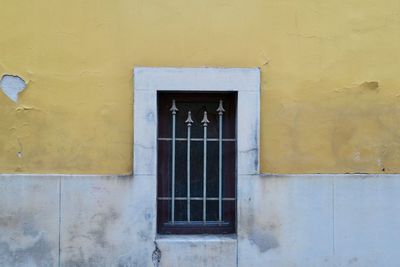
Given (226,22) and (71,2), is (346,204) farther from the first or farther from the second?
(71,2)

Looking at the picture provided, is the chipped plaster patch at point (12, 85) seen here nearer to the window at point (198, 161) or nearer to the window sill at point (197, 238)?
the window at point (198, 161)

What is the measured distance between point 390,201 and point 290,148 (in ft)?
3.41

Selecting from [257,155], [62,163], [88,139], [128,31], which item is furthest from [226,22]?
[62,163]

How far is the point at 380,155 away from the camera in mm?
5035

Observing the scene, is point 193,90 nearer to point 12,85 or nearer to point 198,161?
point 198,161

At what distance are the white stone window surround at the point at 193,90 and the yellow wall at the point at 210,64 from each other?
A: 79mm

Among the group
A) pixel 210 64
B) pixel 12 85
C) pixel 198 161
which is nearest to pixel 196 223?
pixel 198 161

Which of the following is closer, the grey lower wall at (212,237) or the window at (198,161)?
the grey lower wall at (212,237)

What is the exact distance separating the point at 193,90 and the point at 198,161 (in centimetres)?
68

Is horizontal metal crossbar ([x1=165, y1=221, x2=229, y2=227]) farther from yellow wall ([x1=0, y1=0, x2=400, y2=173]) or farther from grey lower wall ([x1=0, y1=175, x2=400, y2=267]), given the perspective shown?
yellow wall ([x1=0, y1=0, x2=400, y2=173])

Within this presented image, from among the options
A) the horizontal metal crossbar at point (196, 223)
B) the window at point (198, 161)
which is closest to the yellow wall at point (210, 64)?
the window at point (198, 161)

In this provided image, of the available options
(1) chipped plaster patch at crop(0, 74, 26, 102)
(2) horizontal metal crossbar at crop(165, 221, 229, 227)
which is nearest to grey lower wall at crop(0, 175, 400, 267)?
(2) horizontal metal crossbar at crop(165, 221, 229, 227)

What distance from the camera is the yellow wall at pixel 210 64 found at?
4.91m

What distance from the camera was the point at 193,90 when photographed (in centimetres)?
497
